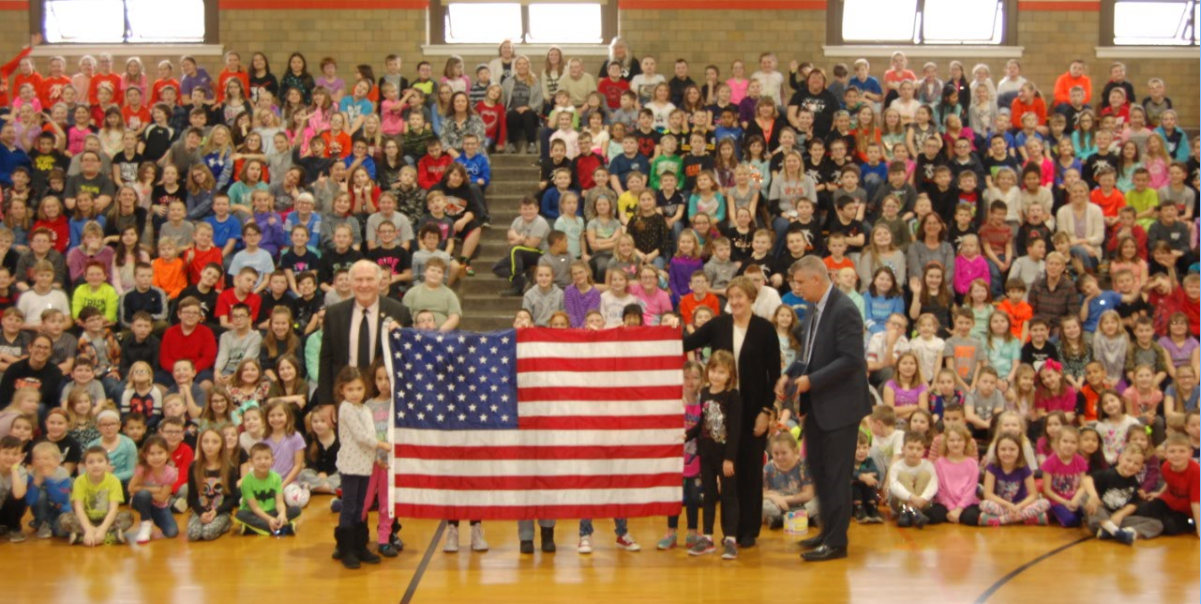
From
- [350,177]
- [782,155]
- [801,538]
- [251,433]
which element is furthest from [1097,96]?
[251,433]

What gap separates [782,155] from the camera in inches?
550

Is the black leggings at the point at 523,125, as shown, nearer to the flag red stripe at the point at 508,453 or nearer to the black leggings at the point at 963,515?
the black leggings at the point at 963,515

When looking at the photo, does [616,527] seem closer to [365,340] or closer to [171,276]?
[365,340]

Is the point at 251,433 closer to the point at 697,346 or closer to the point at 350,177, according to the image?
the point at 697,346

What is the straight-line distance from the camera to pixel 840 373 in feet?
25.5

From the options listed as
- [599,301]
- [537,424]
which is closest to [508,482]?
[537,424]

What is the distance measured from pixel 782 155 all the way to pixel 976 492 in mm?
5395

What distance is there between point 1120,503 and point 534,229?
242 inches

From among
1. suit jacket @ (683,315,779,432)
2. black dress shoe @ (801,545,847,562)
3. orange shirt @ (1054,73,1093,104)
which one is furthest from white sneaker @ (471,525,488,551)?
orange shirt @ (1054,73,1093,104)

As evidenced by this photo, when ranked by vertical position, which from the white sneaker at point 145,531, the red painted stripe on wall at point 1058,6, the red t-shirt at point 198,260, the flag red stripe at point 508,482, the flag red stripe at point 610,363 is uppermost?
the red painted stripe on wall at point 1058,6

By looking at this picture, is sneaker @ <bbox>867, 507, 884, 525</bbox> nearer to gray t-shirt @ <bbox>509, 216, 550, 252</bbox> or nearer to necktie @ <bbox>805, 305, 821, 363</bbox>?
necktie @ <bbox>805, 305, 821, 363</bbox>

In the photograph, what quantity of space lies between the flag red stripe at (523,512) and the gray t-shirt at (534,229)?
5.36 m

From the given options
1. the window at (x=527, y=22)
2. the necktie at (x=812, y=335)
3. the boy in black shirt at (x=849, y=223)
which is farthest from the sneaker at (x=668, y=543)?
the window at (x=527, y=22)

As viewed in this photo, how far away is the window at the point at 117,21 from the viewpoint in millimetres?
17719
